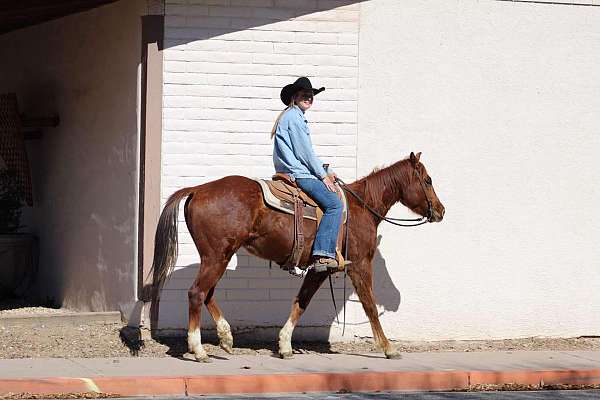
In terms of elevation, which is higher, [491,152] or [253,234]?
Result: [491,152]

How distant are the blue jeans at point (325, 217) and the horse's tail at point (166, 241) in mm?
1268

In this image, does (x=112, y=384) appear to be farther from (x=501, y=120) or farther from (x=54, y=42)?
(x=54, y=42)

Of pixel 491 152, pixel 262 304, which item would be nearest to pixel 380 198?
pixel 262 304

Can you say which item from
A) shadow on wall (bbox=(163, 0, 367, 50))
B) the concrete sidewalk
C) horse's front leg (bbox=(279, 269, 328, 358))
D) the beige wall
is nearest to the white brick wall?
shadow on wall (bbox=(163, 0, 367, 50))

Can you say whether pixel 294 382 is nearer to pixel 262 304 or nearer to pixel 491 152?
pixel 262 304

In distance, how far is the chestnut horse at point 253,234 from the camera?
11672 millimetres

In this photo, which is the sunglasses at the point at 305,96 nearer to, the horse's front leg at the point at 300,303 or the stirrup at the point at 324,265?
the stirrup at the point at 324,265

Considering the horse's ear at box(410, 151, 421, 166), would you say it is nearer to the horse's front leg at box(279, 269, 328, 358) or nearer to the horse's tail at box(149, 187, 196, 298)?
the horse's front leg at box(279, 269, 328, 358)

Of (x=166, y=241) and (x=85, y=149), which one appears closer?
(x=166, y=241)

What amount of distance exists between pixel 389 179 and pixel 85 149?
13.7 feet

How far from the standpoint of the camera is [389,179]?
41.7 feet

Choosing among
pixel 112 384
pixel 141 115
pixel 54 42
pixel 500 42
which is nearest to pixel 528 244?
pixel 500 42

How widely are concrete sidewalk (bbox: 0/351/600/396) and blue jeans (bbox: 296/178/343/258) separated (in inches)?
45.1

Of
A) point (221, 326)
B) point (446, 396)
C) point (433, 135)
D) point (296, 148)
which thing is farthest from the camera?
point (433, 135)
